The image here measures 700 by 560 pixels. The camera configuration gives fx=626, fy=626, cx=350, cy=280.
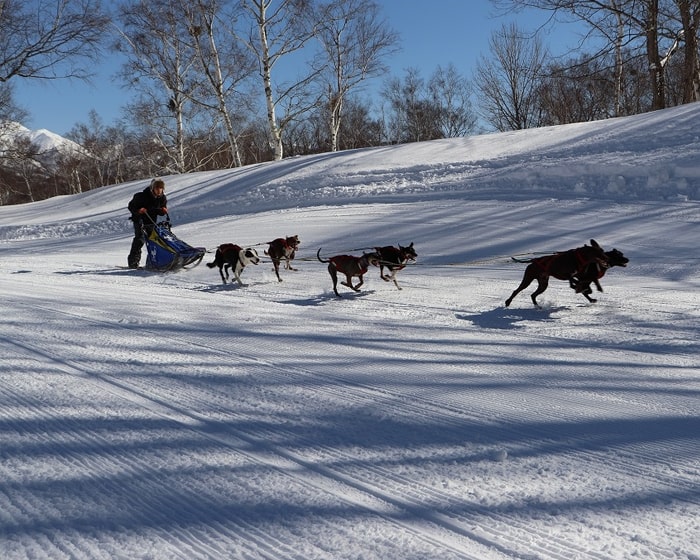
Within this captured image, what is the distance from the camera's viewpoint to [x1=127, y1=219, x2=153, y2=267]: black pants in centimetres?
1110

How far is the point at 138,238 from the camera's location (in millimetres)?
11367

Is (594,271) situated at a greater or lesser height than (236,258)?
lesser

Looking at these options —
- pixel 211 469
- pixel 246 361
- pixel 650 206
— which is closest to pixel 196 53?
pixel 650 206

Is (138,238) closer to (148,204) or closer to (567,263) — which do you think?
(148,204)

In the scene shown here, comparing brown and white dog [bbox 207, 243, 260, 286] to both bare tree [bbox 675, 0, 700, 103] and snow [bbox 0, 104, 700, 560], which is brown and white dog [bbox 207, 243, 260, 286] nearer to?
snow [bbox 0, 104, 700, 560]

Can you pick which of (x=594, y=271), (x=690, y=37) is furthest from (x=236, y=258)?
(x=690, y=37)

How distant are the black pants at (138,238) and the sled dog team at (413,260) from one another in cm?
234

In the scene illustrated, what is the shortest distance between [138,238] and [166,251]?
3.09 ft

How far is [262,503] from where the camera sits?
100 inches

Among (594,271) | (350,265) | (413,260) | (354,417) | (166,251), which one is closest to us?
(354,417)

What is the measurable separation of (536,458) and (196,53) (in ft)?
90.1

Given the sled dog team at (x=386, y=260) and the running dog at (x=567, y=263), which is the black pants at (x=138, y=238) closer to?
the sled dog team at (x=386, y=260)

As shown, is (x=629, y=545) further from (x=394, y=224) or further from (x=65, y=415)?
(x=394, y=224)

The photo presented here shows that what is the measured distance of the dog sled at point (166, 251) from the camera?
1066 centimetres
